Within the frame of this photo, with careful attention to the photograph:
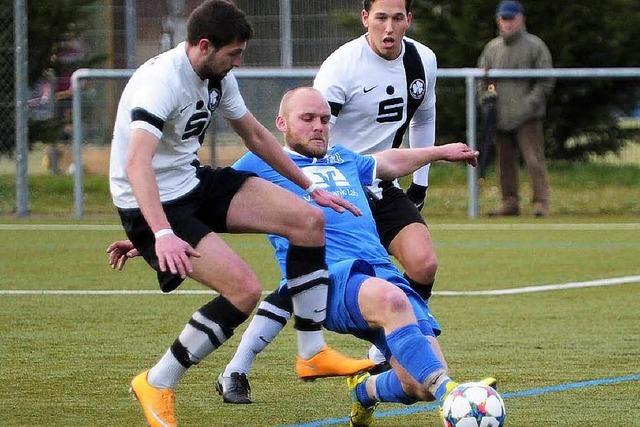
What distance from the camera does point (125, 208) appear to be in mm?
6051

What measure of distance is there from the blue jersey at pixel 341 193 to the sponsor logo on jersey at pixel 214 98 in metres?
0.55

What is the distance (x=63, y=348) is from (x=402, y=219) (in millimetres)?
2044

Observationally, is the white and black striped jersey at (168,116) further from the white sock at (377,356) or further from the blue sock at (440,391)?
the blue sock at (440,391)

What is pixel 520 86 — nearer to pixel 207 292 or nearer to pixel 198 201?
pixel 207 292

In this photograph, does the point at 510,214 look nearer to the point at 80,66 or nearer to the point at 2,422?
the point at 80,66

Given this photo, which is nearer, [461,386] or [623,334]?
[461,386]

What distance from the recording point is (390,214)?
740 cm

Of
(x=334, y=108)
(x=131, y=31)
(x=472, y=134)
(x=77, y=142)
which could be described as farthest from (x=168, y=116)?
(x=131, y=31)

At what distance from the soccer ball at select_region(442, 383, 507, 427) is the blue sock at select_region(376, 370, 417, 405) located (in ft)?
1.52

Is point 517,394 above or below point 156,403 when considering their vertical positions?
below

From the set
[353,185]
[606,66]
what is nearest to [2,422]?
[353,185]

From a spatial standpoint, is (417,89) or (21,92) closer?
(417,89)

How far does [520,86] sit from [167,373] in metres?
11.0

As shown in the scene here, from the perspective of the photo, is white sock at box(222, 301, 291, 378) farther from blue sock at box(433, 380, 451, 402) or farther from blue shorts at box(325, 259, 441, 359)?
blue sock at box(433, 380, 451, 402)
